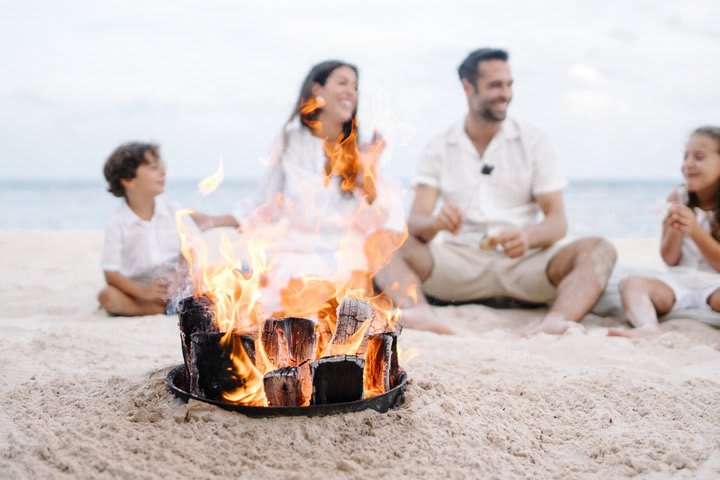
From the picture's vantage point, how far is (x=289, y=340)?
2447 millimetres

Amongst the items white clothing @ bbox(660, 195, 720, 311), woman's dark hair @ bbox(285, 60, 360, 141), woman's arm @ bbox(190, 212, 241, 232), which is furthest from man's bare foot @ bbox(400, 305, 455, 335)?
white clothing @ bbox(660, 195, 720, 311)

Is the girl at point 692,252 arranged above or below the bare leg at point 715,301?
above

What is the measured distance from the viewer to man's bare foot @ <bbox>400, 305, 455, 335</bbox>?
13.3ft

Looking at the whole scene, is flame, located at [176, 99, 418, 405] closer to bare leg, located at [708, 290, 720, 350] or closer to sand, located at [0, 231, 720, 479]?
sand, located at [0, 231, 720, 479]

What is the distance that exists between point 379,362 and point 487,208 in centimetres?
286

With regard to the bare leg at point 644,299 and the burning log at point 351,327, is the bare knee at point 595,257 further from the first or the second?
the burning log at point 351,327

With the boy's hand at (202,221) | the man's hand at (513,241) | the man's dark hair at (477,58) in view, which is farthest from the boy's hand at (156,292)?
the man's dark hair at (477,58)

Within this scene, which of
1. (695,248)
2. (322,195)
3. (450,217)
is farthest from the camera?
(322,195)

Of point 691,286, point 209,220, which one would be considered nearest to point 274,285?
point 209,220

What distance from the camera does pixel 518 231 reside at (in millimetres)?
4309

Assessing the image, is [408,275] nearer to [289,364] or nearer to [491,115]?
[491,115]

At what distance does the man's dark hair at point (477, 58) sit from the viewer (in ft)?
16.6

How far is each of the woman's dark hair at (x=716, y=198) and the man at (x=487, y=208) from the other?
0.64 metres

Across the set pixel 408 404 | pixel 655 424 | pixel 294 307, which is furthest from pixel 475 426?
pixel 294 307
